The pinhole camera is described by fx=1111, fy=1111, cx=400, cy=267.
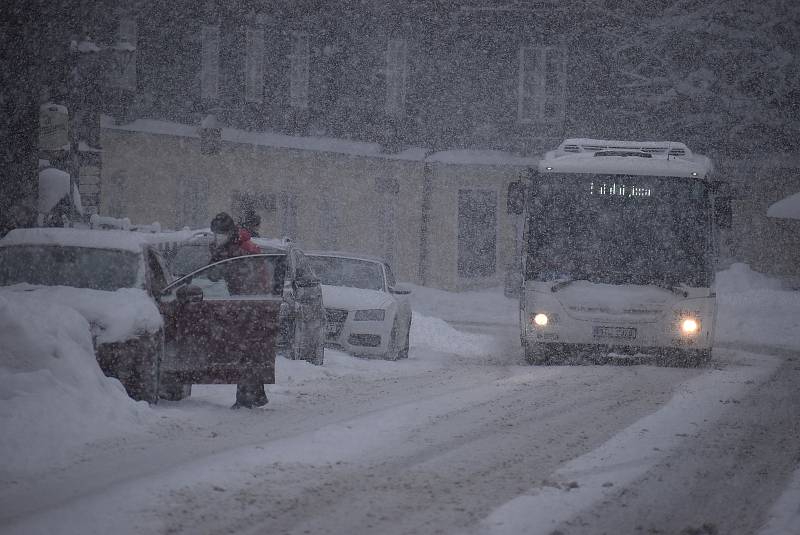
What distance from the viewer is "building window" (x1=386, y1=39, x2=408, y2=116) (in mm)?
33969

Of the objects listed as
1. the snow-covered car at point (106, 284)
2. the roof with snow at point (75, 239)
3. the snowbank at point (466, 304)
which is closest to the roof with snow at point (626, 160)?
the snow-covered car at point (106, 284)

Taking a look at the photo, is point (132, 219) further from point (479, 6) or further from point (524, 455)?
point (524, 455)

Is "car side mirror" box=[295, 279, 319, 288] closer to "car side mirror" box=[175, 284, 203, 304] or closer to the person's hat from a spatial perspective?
the person's hat

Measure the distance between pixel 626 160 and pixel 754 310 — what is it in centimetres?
1229

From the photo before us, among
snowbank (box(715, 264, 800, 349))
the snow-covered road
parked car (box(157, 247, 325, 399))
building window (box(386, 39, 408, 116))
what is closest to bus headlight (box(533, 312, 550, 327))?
the snow-covered road

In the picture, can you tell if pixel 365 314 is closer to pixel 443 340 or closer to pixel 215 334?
pixel 443 340

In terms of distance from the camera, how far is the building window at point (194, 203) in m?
31.5

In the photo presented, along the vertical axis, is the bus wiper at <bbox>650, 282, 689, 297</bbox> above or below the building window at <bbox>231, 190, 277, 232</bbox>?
below

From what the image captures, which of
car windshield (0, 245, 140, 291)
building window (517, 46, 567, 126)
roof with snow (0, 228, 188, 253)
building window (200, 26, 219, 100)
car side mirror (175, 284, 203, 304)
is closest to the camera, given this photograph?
car side mirror (175, 284, 203, 304)

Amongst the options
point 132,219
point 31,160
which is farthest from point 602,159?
point 132,219

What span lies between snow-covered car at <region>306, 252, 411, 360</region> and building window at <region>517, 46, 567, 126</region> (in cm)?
1863

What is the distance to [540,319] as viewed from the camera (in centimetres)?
1555

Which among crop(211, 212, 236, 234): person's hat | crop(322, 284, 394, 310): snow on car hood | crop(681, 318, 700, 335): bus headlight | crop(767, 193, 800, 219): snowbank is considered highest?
crop(767, 193, 800, 219): snowbank

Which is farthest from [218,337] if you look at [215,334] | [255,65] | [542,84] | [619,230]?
[542,84]
